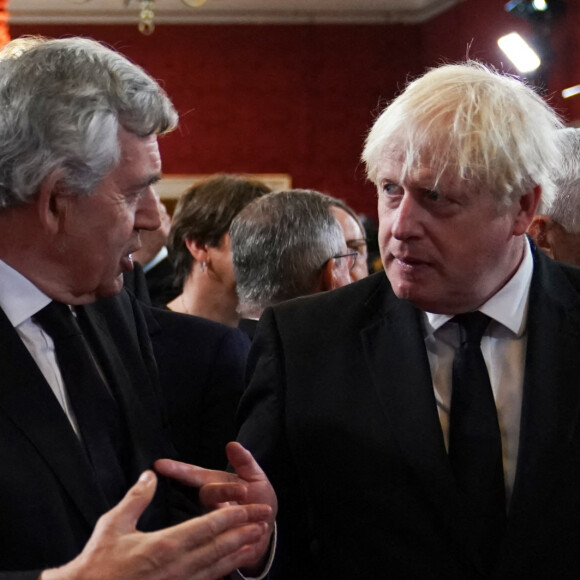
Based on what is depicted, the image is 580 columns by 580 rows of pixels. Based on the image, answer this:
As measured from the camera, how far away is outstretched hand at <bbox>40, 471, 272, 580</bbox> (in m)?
1.30

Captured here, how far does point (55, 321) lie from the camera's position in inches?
62.2

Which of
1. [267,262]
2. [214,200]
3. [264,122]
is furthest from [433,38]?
[267,262]

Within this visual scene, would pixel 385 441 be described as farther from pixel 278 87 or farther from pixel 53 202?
pixel 278 87

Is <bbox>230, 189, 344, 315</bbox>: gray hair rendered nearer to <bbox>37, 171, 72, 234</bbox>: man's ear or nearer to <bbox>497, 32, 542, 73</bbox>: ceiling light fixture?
<bbox>37, 171, 72, 234</bbox>: man's ear

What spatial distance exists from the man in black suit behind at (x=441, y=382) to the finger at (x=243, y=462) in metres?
0.13

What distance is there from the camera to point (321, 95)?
8367 mm

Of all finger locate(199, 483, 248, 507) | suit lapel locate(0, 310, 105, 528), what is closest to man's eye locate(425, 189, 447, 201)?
finger locate(199, 483, 248, 507)

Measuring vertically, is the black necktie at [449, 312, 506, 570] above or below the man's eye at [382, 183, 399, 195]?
below

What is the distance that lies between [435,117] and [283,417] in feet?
1.92

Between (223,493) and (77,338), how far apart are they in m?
0.35

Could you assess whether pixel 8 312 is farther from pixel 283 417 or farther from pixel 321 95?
pixel 321 95

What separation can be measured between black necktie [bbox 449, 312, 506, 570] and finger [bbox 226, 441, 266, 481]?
1.09ft

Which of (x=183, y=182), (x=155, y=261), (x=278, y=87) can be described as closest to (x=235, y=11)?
(x=278, y=87)

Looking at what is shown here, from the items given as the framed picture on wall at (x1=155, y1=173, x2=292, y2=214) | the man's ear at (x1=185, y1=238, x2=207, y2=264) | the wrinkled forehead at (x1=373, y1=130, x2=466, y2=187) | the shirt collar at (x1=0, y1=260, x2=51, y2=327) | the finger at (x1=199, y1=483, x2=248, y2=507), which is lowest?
the framed picture on wall at (x1=155, y1=173, x2=292, y2=214)
